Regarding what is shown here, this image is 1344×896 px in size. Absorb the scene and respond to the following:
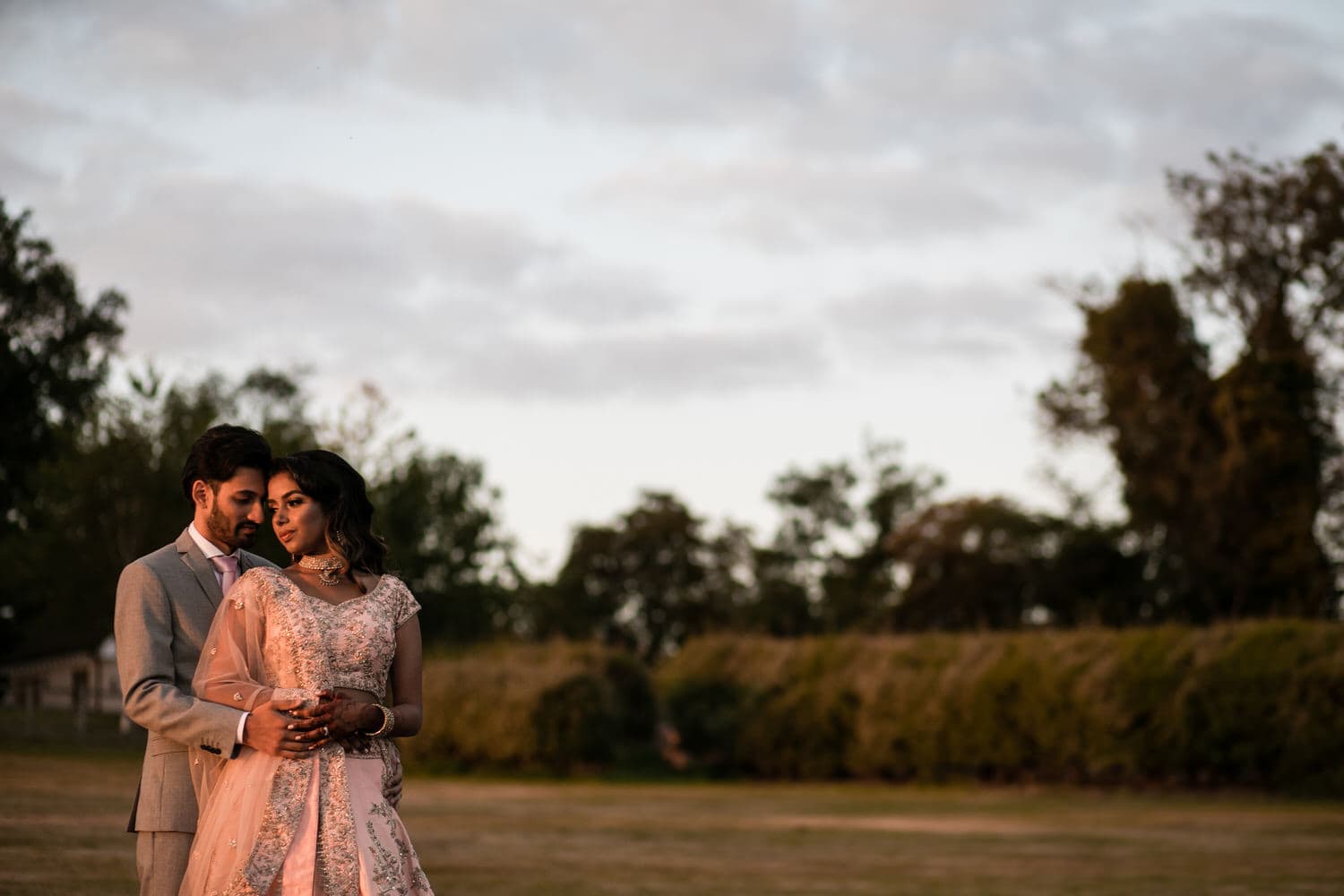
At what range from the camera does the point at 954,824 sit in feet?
65.2

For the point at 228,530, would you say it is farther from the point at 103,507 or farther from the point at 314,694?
the point at 103,507

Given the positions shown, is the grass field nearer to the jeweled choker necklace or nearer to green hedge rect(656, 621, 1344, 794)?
green hedge rect(656, 621, 1344, 794)

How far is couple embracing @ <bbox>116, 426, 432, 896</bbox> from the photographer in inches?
193

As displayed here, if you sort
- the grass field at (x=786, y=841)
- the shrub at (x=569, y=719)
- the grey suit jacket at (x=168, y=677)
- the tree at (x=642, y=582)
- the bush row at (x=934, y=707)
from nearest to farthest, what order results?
the grey suit jacket at (x=168, y=677), the grass field at (x=786, y=841), the bush row at (x=934, y=707), the shrub at (x=569, y=719), the tree at (x=642, y=582)

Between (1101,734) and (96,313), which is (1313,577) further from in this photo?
(96,313)

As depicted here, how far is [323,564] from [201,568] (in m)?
0.47

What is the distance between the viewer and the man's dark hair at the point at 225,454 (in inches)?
200

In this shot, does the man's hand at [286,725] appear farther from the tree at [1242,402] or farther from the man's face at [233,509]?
the tree at [1242,402]

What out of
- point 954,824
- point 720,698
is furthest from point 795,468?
point 954,824

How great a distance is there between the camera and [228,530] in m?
5.24

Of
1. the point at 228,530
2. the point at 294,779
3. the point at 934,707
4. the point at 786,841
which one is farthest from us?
the point at 934,707

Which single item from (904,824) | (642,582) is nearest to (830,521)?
(642,582)

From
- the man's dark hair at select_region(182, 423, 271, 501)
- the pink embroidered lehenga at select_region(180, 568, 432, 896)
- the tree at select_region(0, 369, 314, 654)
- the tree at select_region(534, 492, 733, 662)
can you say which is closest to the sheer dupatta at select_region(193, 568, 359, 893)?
the pink embroidered lehenga at select_region(180, 568, 432, 896)

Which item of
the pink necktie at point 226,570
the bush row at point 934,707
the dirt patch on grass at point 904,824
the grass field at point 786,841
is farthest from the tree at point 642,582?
the pink necktie at point 226,570
